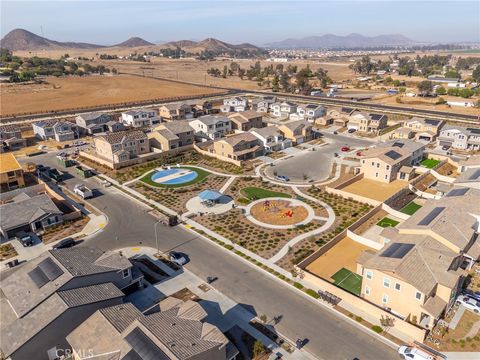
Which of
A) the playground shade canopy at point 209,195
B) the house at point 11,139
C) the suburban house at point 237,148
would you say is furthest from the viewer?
the house at point 11,139

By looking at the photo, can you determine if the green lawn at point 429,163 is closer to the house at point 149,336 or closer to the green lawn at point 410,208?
the green lawn at point 410,208

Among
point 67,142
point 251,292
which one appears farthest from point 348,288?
point 67,142

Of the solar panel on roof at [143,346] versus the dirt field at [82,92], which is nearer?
the solar panel on roof at [143,346]

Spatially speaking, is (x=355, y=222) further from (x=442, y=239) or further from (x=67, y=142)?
(x=67, y=142)

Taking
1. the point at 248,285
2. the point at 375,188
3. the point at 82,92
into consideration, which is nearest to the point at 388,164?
the point at 375,188

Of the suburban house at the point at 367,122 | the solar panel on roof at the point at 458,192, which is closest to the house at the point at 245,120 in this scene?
the suburban house at the point at 367,122

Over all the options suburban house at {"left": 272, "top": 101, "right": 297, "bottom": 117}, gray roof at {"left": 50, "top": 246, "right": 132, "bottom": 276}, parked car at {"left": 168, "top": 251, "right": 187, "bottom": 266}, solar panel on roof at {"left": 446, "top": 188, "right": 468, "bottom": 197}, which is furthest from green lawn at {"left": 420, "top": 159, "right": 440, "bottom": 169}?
gray roof at {"left": 50, "top": 246, "right": 132, "bottom": 276}

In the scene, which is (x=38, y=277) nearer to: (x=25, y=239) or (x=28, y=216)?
(x=25, y=239)
